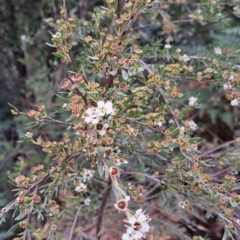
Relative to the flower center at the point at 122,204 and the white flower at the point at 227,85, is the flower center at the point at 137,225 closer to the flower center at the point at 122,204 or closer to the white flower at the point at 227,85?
the flower center at the point at 122,204

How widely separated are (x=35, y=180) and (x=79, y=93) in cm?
22

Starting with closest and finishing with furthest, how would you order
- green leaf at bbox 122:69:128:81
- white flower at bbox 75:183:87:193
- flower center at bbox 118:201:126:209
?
flower center at bbox 118:201:126:209
green leaf at bbox 122:69:128:81
white flower at bbox 75:183:87:193

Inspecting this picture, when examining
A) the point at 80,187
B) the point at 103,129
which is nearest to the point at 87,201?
the point at 80,187

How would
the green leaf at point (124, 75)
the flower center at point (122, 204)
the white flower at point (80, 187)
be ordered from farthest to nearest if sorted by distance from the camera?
the white flower at point (80, 187) < the green leaf at point (124, 75) < the flower center at point (122, 204)

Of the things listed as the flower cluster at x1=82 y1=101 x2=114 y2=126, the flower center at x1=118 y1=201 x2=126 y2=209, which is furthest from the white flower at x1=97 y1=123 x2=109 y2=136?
the flower center at x1=118 y1=201 x2=126 y2=209

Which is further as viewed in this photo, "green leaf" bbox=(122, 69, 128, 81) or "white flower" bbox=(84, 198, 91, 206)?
"white flower" bbox=(84, 198, 91, 206)

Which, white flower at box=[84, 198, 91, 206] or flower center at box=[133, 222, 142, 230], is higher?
flower center at box=[133, 222, 142, 230]

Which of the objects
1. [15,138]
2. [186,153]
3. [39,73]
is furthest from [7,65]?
[186,153]

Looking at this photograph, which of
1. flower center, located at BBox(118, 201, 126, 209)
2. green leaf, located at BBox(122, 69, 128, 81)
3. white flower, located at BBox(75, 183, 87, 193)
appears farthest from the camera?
white flower, located at BBox(75, 183, 87, 193)

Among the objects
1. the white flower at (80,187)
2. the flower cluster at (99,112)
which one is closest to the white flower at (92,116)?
the flower cluster at (99,112)

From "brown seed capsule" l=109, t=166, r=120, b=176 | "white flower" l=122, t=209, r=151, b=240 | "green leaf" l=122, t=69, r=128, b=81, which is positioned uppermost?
"green leaf" l=122, t=69, r=128, b=81

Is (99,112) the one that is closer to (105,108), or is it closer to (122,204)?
(105,108)

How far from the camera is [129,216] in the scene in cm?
56

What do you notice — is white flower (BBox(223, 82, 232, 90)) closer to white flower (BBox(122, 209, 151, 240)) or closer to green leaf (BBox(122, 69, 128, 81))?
green leaf (BBox(122, 69, 128, 81))
